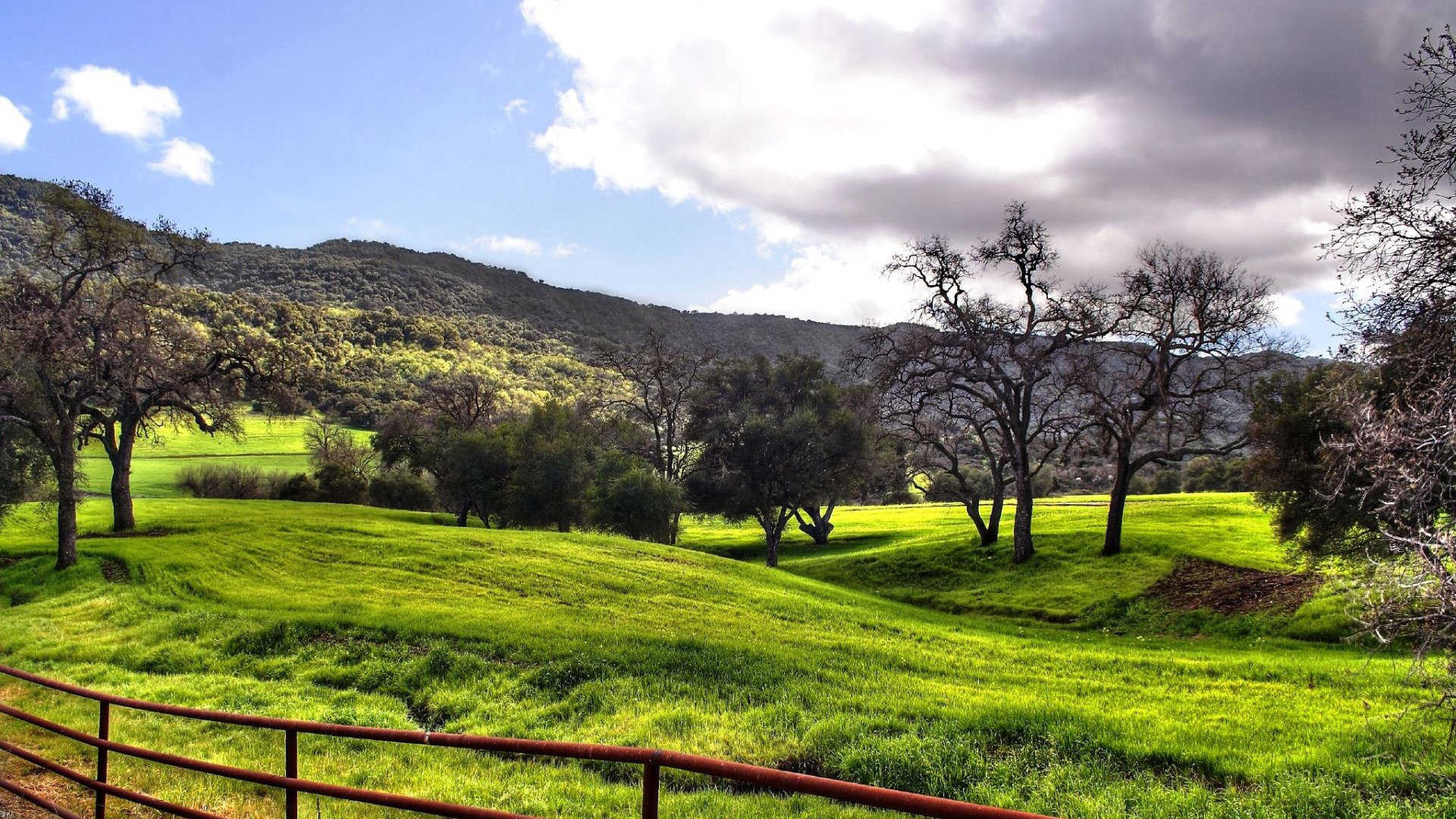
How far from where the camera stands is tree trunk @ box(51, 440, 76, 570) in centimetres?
2714

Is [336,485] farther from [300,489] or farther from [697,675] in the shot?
[697,675]

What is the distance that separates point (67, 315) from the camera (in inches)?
1101

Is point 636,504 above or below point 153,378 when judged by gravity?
below

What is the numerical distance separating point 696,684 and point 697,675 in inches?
20.9

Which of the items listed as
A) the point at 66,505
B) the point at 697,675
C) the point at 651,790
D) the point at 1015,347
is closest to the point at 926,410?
the point at 1015,347

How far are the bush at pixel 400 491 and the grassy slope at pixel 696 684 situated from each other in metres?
39.8

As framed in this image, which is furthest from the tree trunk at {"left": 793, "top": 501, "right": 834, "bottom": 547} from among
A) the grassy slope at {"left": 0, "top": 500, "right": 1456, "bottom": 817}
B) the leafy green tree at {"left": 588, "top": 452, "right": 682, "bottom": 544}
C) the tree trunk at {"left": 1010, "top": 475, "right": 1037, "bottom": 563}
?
the grassy slope at {"left": 0, "top": 500, "right": 1456, "bottom": 817}

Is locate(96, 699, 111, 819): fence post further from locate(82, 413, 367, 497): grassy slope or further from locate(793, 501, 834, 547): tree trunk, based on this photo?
locate(82, 413, 367, 497): grassy slope

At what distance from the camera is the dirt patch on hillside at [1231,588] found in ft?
79.9

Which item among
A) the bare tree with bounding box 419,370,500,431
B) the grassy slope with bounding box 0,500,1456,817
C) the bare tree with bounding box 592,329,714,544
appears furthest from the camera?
the bare tree with bounding box 419,370,500,431

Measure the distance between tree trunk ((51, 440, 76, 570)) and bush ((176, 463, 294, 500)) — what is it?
38.0 metres

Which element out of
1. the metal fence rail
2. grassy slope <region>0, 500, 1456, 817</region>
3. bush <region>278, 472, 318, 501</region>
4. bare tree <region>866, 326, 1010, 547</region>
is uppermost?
bare tree <region>866, 326, 1010, 547</region>

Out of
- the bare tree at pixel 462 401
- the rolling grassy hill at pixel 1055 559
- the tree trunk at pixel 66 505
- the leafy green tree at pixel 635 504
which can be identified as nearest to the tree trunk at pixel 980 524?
the rolling grassy hill at pixel 1055 559

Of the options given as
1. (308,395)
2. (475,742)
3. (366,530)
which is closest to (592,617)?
(475,742)
